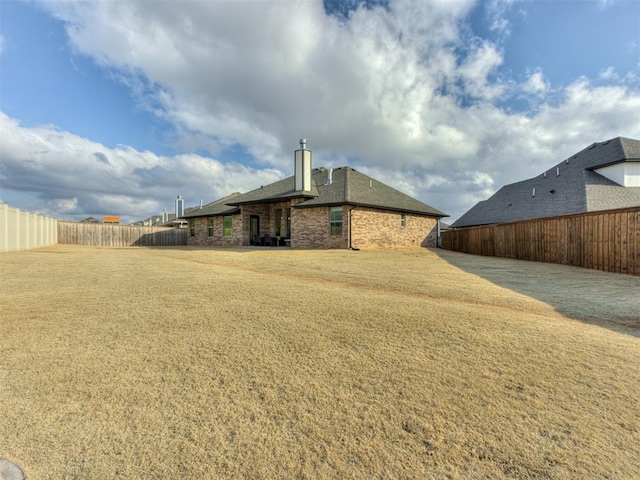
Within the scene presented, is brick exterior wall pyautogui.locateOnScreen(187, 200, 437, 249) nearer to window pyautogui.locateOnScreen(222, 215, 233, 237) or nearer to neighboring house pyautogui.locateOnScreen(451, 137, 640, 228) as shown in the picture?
window pyautogui.locateOnScreen(222, 215, 233, 237)

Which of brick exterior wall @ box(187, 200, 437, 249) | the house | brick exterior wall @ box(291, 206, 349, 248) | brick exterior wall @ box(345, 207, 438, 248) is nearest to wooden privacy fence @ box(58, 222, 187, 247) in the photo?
the house

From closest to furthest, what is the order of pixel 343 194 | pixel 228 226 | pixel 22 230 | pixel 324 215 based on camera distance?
pixel 22 230, pixel 343 194, pixel 324 215, pixel 228 226

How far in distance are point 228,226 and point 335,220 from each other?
11.1 meters

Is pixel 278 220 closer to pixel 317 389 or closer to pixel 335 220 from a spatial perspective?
pixel 335 220

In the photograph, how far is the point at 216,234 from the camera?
28.0 m

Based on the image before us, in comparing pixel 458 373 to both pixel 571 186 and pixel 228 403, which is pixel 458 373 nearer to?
pixel 228 403

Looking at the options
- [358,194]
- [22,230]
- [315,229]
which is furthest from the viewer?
[358,194]

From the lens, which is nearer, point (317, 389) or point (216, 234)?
point (317, 389)

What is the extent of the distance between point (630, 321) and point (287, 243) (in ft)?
63.2

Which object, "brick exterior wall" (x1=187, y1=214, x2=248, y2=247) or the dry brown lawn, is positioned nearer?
the dry brown lawn

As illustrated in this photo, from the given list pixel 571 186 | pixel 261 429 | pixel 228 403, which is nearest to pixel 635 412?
pixel 261 429

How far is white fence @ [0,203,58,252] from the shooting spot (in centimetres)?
1516

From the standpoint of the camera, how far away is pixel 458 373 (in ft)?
10.8

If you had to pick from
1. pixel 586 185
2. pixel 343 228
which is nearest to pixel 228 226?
pixel 343 228
